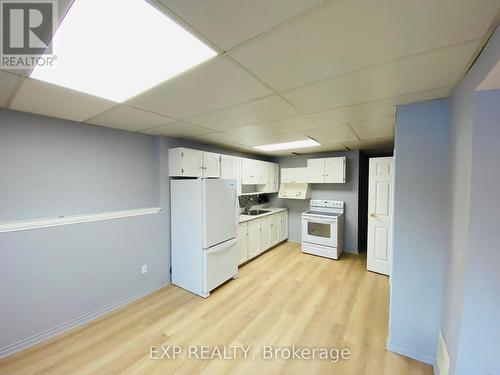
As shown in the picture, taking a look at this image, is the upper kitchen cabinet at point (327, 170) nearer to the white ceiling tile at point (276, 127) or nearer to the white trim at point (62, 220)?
the white ceiling tile at point (276, 127)

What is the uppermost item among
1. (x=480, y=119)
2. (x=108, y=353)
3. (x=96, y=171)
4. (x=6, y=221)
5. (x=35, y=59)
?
(x=35, y=59)

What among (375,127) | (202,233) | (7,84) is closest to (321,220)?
(375,127)

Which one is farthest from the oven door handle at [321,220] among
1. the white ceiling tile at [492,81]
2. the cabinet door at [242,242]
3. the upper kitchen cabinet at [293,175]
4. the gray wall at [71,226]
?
the white ceiling tile at [492,81]

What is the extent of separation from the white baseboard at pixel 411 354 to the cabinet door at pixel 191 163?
3063mm

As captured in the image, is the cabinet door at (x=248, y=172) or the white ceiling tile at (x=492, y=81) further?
the cabinet door at (x=248, y=172)

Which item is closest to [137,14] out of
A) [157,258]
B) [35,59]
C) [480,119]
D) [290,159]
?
[35,59]

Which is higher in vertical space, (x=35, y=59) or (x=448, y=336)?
(x=35, y=59)

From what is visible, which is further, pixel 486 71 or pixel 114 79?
pixel 114 79

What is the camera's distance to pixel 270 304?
2666 millimetres

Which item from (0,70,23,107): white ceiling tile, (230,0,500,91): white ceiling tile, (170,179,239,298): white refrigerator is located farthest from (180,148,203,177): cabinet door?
(230,0,500,91): white ceiling tile

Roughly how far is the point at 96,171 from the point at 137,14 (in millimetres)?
2196

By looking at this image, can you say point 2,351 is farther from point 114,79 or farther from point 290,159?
point 290,159

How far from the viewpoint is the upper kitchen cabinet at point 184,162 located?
2973 millimetres

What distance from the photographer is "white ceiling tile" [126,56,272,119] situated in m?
1.25
